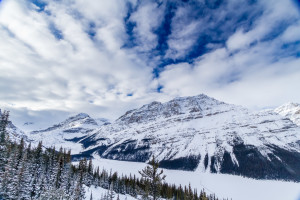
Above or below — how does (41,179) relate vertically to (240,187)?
above

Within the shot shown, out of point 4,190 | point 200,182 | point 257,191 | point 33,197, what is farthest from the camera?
point 200,182

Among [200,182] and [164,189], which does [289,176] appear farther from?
[164,189]

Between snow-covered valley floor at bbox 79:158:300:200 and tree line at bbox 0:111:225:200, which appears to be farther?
snow-covered valley floor at bbox 79:158:300:200

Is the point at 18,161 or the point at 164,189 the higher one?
the point at 18,161

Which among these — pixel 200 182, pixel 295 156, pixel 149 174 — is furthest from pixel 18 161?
pixel 295 156

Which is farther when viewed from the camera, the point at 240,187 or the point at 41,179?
the point at 240,187

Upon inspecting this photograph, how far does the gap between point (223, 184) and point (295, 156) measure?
319ft

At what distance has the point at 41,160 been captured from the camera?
202 feet

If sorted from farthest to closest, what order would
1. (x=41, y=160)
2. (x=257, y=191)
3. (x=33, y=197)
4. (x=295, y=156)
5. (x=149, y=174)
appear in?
(x=295, y=156) < (x=257, y=191) < (x=41, y=160) < (x=33, y=197) < (x=149, y=174)

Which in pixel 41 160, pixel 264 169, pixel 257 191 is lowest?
pixel 257 191

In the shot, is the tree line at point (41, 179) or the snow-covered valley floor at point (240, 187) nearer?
the tree line at point (41, 179)

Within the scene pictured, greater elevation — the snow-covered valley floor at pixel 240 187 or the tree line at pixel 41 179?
the tree line at pixel 41 179

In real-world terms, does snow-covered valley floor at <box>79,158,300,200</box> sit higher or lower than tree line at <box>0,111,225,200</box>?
lower

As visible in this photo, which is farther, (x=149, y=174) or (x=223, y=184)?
(x=223, y=184)
